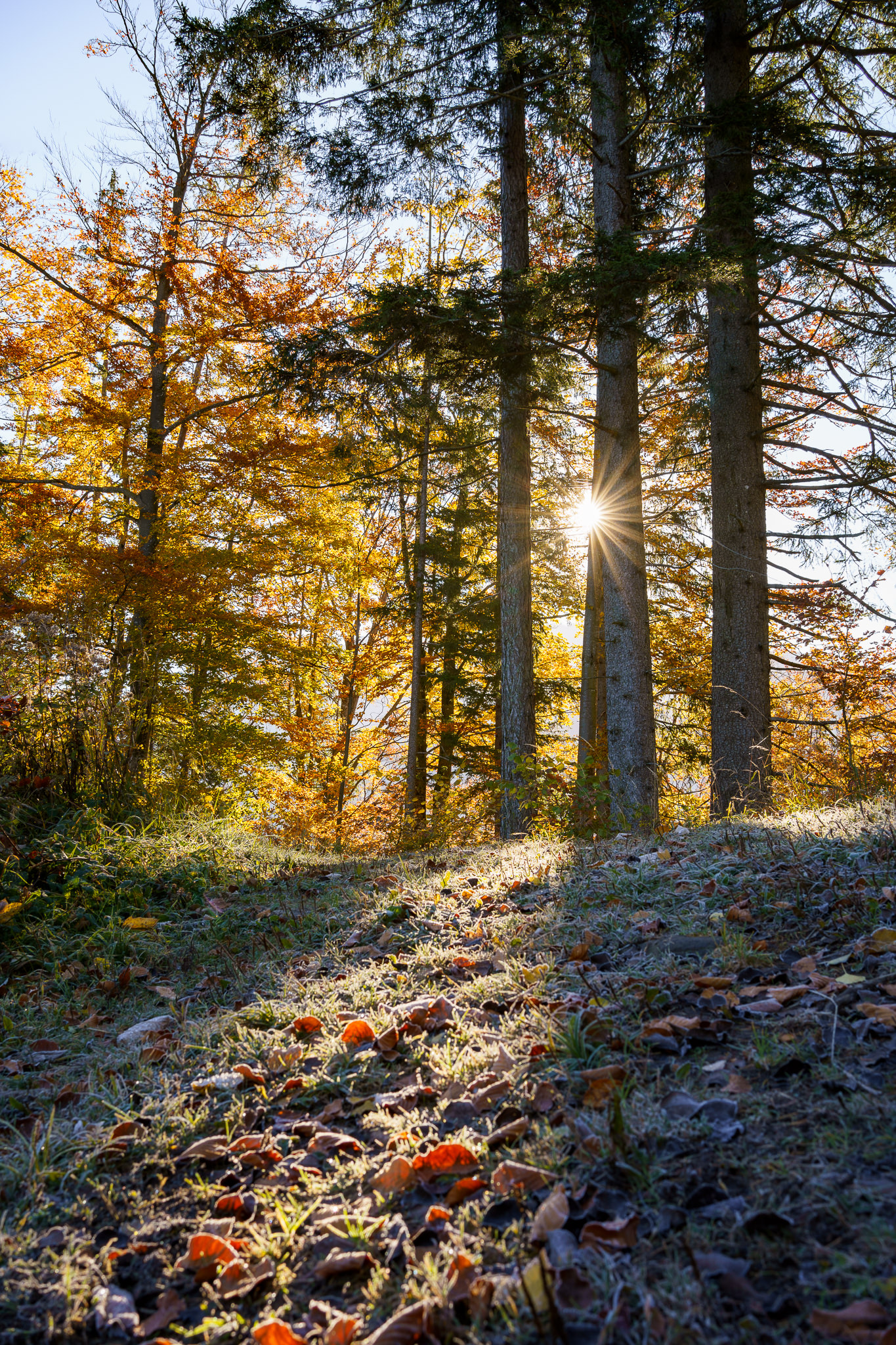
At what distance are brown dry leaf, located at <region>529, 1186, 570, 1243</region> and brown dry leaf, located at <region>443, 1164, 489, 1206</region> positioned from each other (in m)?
0.18

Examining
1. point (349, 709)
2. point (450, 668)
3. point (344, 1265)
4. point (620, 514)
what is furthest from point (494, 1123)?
point (349, 709)

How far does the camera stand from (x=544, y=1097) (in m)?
1.90

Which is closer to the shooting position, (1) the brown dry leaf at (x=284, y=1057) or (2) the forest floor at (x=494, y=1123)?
(2) the forest floor at (x=494, y=1123)

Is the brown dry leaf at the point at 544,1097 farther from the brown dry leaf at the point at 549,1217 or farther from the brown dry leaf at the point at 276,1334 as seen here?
the brown dry leaf at the point at 276,1334

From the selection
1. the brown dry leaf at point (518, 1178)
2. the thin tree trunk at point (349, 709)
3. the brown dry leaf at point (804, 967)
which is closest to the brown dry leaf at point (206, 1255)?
the brown dry leaf at point (518, 1178)

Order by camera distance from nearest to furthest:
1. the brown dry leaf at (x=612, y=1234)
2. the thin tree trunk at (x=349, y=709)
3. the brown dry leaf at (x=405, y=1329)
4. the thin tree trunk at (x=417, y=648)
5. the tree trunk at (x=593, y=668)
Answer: the brown dry leaf at (x=405, y=1329) → the brown dry leaf at (x=612, y=1234) → the tree trunk at (x=593, y=668) → the thin tree trunk at (x=417, y=648) → the thin tree trunk at (x=349, y=709)

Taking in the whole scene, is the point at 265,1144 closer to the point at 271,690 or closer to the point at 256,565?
the point at 256,565

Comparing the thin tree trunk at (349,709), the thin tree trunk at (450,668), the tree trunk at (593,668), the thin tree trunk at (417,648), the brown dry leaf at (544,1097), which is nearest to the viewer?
the brown dry leaf at (544,1097)

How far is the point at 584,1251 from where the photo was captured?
138cm

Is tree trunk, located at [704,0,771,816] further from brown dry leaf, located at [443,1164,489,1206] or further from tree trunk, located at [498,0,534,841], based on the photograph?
brown dry leaf, located at [443,1164,489,1206]

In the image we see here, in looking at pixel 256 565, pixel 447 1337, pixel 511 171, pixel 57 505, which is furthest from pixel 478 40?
pixel 447 1337

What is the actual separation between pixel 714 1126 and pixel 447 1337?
29.6 inches

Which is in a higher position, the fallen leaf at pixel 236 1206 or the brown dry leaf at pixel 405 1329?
the brown dry leaf at pixel 405 1329

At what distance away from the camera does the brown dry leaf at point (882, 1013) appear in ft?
6.24
